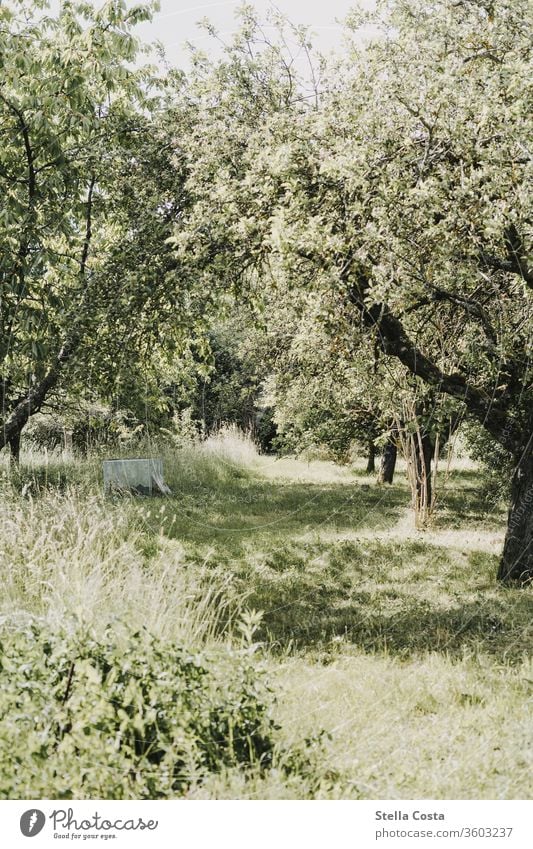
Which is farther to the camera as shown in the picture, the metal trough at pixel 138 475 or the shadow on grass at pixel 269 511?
the metal trough at pixel 138 475

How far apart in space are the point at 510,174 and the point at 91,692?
4.92 metres

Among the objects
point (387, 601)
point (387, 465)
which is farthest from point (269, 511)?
point (387, 465)

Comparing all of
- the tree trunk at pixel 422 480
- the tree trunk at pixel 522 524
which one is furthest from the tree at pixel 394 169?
the tree trunk at pixel 422 480

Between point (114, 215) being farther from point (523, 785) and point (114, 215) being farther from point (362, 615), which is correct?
point (523, 785)

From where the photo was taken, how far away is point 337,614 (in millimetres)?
6535

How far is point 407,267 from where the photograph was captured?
612cm

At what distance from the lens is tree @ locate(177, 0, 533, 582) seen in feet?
17.9

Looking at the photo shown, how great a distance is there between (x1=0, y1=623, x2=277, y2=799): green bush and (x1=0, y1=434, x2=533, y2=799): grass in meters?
0.17

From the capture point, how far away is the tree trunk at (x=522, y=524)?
7223 mm

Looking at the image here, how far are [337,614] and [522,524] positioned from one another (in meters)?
2.30

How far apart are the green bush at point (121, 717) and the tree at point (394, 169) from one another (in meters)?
3.43

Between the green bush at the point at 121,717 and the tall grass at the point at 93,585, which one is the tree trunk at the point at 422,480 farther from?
the green bush at the point at 121,717
